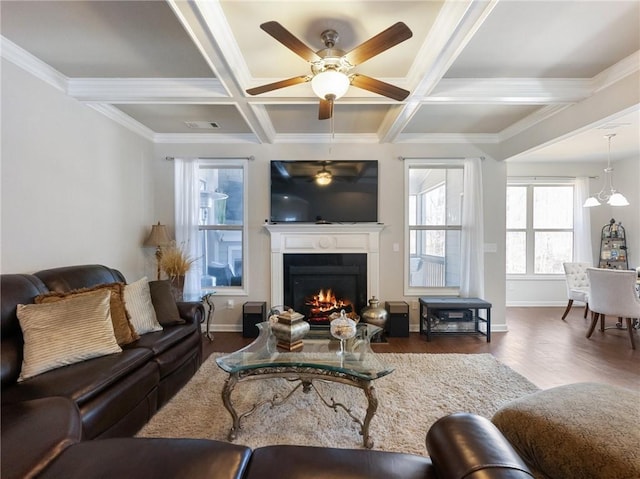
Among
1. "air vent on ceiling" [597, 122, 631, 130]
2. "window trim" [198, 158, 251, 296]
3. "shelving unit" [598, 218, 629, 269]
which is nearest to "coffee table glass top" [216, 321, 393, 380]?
"window trim" [198, 158, 251, 296]

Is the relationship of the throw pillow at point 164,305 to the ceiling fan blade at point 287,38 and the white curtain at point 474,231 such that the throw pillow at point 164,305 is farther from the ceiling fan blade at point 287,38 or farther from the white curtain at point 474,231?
the white curtain at point 474,231

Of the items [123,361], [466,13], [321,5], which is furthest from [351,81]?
[123,361]

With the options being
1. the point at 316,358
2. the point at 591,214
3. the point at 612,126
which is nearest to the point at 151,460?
the point at 316,358

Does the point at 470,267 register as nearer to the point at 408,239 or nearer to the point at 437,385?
the point at 408,239

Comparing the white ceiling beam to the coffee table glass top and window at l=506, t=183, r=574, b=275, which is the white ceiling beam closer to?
the coffee table glass top

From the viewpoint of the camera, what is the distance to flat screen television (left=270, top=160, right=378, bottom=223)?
4020 mm

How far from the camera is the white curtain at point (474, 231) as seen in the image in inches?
158

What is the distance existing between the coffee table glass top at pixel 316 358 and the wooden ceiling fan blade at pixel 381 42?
192 cm

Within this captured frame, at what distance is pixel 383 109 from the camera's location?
3186 millimetres

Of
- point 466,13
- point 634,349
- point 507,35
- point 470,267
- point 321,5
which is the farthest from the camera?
point 470,267

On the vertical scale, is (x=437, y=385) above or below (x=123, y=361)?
below

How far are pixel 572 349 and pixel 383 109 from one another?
351cm

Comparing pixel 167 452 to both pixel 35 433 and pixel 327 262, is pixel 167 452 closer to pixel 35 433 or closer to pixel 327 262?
pixel 35 433

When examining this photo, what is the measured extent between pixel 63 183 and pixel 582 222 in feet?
Result: 25.2
